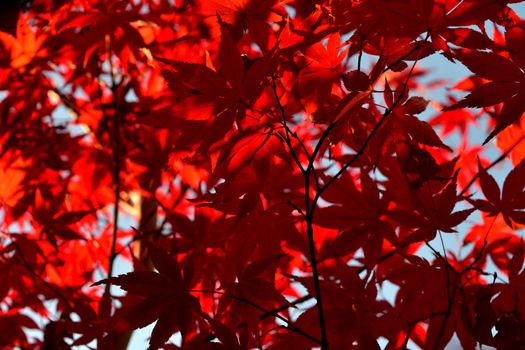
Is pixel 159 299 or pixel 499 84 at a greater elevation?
pixel 499 84

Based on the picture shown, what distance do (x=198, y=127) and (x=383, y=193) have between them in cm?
29

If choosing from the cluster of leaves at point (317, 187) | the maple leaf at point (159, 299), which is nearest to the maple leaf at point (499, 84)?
the cluster of leaves at point (317, 187)

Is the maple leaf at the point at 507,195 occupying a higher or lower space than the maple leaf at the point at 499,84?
lower

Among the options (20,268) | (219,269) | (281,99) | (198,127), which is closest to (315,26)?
(281,99)

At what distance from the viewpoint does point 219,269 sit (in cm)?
98

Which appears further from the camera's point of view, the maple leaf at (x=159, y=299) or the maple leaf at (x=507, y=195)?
the maple leaf at (x=507, y=195)

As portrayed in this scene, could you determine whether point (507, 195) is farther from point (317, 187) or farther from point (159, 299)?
point (159, 299)

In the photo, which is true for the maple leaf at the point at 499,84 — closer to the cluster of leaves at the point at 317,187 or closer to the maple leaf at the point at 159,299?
the cluster of leaves at the point at 317,187

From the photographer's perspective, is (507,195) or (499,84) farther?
(507,195)

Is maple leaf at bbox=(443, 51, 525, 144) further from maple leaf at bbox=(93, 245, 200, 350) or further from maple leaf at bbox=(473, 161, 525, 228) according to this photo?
maple leaf at bbox=(93, 245, 200, 350)

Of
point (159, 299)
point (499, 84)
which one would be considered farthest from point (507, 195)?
point (159, 299)

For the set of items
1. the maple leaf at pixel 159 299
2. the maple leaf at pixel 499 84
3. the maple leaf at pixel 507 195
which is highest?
the maple leaf at pixel 499 84

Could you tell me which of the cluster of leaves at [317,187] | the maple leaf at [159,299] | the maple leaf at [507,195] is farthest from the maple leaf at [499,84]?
the maple leaf at [159,299]

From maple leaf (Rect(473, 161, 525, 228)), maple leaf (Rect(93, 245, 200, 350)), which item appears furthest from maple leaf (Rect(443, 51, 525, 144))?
maple leaf (Rect(93, 245, 200, 350))
